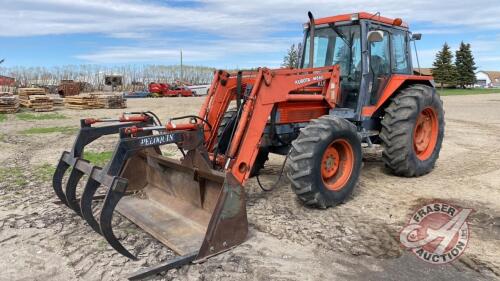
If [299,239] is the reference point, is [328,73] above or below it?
above

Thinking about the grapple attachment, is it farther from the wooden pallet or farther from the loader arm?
the wooden pallet

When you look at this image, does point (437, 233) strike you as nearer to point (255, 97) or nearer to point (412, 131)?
point (412, 131)

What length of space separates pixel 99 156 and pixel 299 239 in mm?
5897

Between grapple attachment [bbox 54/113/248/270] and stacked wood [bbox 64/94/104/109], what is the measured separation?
1971 centimetres

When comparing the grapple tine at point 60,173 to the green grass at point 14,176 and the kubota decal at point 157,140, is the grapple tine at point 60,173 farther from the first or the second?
the green grass at point 14,176

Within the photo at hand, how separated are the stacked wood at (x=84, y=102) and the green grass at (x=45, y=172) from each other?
16.6 metres

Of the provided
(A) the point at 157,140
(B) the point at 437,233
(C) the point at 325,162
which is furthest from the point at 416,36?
(A) the point at 157,140

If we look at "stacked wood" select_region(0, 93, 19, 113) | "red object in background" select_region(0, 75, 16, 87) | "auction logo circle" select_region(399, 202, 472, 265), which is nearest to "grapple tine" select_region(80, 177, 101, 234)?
"auction logo circle" select_region(399, 202, 472, 265)

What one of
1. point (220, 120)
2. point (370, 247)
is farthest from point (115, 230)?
point (370, 247)

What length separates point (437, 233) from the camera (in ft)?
16.0

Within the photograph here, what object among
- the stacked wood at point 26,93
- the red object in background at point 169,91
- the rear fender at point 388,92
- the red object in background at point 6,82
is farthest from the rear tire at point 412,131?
the red object in background at point 6,82

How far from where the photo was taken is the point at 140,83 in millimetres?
49938

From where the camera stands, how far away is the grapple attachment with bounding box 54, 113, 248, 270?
157 inches

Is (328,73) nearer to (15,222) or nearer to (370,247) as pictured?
(370,247)
